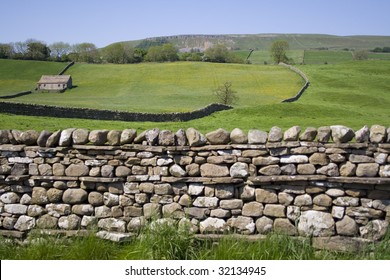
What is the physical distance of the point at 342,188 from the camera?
6383 mm

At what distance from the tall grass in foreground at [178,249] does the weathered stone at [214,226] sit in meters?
0.21

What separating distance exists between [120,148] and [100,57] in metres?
115

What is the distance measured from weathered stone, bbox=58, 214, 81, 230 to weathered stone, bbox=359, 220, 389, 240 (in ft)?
15.8

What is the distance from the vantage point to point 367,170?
6.27 meters

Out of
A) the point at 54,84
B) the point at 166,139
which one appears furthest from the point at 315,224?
the point at 54,84

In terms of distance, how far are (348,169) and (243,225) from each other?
1907 millimetres

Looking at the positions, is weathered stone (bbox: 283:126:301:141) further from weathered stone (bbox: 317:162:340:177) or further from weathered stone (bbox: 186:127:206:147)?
weathered stone (bbox: 186:127:206:147)

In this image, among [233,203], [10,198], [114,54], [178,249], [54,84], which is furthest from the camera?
[114,54]

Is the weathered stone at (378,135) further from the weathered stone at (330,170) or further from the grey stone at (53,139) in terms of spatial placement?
the grey stone at (53,139)

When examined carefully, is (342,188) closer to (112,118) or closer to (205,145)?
(205,145)

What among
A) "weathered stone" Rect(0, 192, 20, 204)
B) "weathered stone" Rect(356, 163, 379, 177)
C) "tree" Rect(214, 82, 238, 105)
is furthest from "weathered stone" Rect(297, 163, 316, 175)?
"tree" Rect(214, 82, 238, 105)

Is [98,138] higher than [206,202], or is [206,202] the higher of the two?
[98,138]

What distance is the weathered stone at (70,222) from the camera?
7.15m

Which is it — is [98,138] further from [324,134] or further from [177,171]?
[324,134]
